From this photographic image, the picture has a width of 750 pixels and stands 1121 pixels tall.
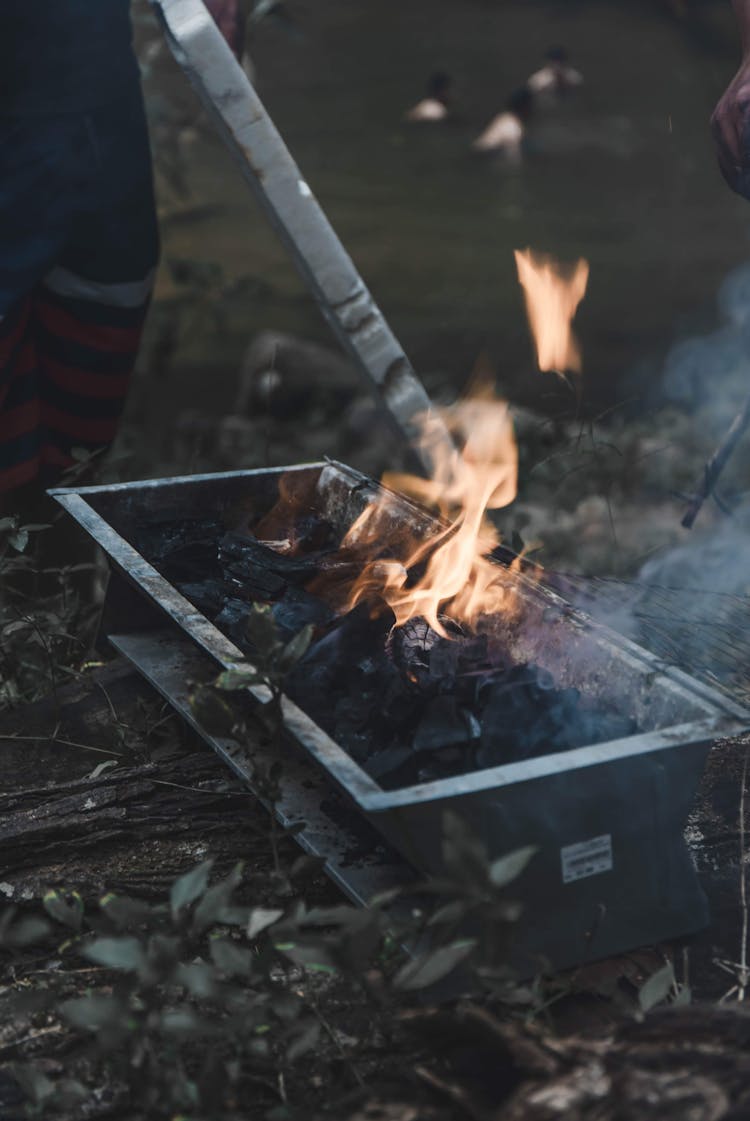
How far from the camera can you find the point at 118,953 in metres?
1.59

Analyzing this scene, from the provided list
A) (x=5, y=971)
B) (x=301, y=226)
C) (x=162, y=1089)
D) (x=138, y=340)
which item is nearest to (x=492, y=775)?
(x=162, y=1089)

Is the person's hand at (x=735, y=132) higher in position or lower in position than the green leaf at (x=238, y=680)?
higher

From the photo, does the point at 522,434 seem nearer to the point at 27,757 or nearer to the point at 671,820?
the point at 27,757

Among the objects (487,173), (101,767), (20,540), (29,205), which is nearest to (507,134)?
(487,173)

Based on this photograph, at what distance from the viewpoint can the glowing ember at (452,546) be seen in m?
2.68

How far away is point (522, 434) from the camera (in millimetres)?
5902

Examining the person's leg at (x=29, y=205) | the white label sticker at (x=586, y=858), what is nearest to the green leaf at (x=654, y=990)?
the white label sticker at (x=586, y=858)

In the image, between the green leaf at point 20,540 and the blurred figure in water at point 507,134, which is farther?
the blurred figure in water at point 507,134

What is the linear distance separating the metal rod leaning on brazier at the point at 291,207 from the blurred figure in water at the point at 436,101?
724 cm

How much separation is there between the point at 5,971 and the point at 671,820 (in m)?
1.20

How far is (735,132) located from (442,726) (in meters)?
1.40

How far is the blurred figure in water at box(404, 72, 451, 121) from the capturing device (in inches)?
399

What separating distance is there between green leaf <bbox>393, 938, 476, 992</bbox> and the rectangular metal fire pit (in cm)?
23

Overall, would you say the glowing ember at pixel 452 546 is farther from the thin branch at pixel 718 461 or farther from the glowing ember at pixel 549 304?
the thin branch at pixel 718 461
